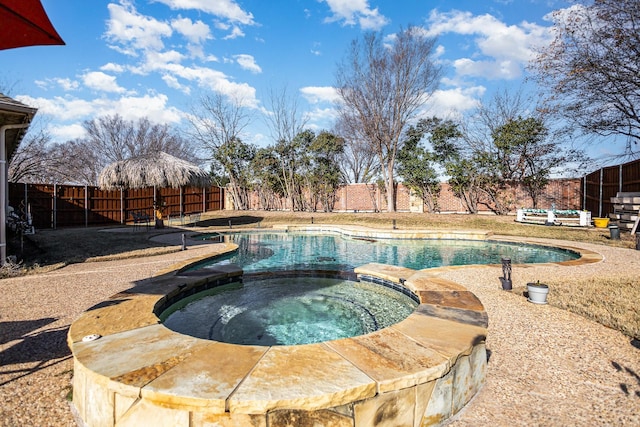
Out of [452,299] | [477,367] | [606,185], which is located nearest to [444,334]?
[477,367]

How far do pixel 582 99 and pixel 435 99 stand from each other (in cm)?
674

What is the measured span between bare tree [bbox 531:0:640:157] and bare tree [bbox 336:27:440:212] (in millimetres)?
6049

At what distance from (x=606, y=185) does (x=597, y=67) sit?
5.10 meters

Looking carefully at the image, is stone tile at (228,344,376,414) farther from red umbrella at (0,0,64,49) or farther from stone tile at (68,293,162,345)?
red umbrella at (0,0,64,49)

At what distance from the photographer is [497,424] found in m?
1.82

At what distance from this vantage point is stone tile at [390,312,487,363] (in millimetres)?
1963

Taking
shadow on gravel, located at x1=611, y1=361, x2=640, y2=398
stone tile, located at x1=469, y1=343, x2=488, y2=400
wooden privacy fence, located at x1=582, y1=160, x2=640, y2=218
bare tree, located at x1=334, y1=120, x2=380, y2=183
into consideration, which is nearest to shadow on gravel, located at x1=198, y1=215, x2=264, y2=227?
bare tree, located at x1=334, y1=120, x2=380, y2=183

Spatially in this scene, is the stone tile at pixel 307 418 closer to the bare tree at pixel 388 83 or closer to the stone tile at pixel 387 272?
the stone tile at pixel 387 272

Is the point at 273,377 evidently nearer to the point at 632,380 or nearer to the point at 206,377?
the point at 206,377

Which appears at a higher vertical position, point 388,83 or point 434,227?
point 388,83

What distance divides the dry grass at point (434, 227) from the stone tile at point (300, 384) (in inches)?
129

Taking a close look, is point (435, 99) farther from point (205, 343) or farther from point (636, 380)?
point (205, 343)

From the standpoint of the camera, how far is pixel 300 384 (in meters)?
1.56

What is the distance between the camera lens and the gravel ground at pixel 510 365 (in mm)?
1909
